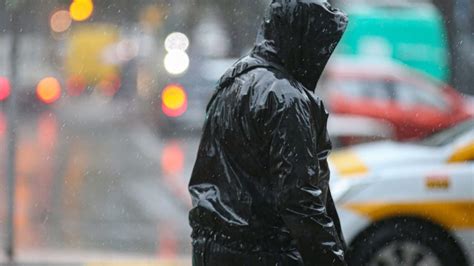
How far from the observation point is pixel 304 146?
153 inches

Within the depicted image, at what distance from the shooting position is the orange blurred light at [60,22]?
33.6 metres

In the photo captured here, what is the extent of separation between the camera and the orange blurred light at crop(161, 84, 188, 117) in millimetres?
21828

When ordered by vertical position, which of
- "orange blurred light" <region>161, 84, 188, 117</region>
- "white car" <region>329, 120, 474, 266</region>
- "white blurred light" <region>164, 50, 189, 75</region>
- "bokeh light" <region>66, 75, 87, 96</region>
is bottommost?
"bokeh light" <region>66, 75, 87, 96</region>

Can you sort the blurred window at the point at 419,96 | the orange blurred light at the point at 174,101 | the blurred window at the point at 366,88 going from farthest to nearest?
1. the orange blurred light at the point at 174,101
2. the blurred window at the point at 366,88
3. the blurred window at the point at 419,96

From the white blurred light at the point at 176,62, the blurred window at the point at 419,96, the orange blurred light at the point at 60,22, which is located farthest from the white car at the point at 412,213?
the orange blurred light at the point at 60,22

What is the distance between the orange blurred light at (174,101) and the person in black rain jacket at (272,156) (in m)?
17.6

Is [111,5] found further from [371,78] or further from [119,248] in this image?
[119,248]

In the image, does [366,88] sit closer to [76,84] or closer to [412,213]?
[412,213]

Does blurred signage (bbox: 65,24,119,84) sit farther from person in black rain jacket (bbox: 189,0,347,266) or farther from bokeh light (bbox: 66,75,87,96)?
person in black rain jacket (bbox: 189,0,347,266)

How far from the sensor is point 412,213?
8508 mm

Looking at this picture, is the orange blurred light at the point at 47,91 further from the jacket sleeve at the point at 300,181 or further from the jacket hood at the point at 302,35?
the jacket sleeve at the point at 300,181

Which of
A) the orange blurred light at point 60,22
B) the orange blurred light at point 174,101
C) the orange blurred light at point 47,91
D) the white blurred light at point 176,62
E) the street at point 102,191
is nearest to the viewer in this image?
the street at point 102,191

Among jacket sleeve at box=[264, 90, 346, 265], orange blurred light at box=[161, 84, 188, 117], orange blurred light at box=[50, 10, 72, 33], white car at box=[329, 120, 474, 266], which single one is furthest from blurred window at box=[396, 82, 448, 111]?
orange blurred light at box=[50, 10, 72, 33]

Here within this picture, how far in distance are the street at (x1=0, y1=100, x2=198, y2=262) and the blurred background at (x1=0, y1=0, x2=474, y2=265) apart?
3 centimetres
